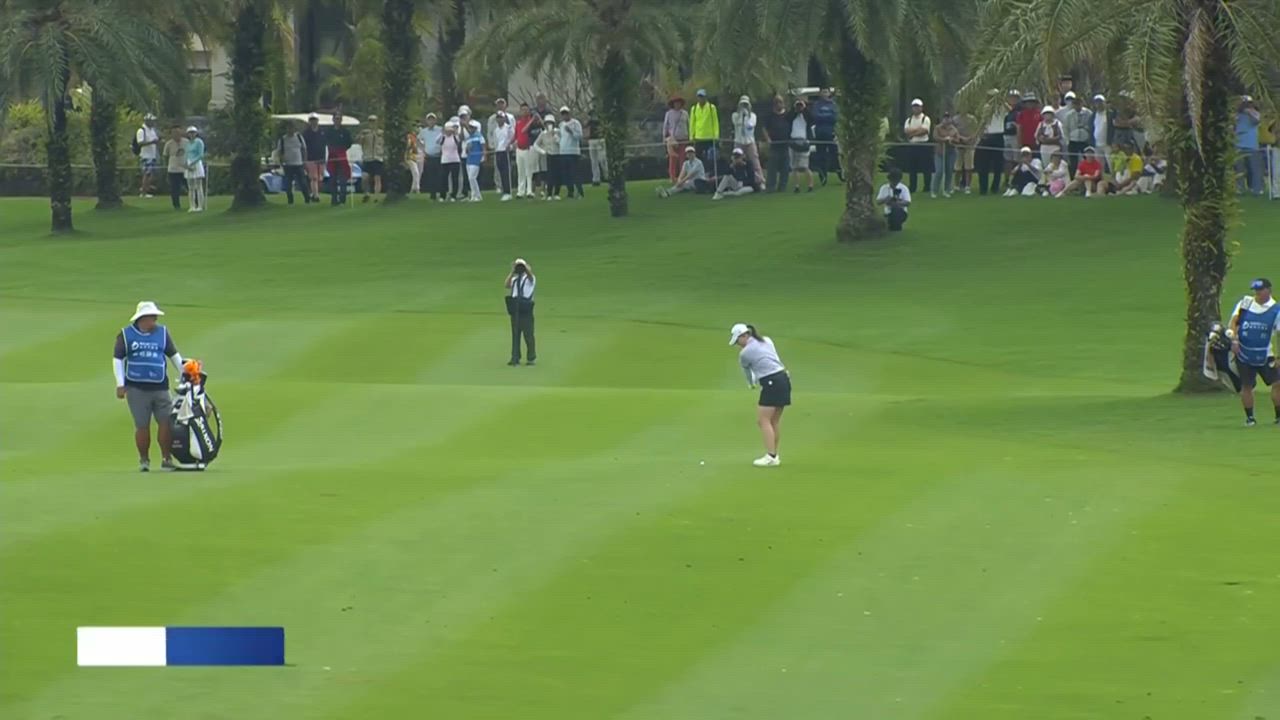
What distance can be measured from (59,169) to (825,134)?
18.4 m

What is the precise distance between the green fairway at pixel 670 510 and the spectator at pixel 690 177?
10622 millimetres

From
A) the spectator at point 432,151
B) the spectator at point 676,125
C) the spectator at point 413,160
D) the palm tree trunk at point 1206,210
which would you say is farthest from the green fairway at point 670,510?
the spectator at point 413,160

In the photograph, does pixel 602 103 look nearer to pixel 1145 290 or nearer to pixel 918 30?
pixel 918 30

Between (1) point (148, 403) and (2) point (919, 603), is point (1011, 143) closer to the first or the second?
(1) point (148, 403)

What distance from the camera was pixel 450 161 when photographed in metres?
56.1

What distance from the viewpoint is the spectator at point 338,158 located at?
5688 cm

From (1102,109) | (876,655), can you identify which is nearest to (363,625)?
(876,655)

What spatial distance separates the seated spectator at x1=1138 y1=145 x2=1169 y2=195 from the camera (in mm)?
49594

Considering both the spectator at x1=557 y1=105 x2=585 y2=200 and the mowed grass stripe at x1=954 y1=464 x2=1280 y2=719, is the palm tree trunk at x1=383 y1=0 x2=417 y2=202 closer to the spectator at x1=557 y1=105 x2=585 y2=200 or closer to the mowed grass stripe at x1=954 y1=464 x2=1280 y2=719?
the spectator at x1=557 y1=105 x2=585 y2=200

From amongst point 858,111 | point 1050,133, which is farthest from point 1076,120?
point 858,111

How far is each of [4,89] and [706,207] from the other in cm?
1654

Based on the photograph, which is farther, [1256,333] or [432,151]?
[432,151]

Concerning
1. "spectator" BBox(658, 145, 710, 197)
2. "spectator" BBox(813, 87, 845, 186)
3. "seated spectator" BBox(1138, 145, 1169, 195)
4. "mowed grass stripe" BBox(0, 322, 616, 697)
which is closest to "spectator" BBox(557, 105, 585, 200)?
"spectator" BBox(658, 145, 710, 197)

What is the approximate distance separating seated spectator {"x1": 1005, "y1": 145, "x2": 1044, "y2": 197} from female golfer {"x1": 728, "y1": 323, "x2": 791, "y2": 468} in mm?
27245
